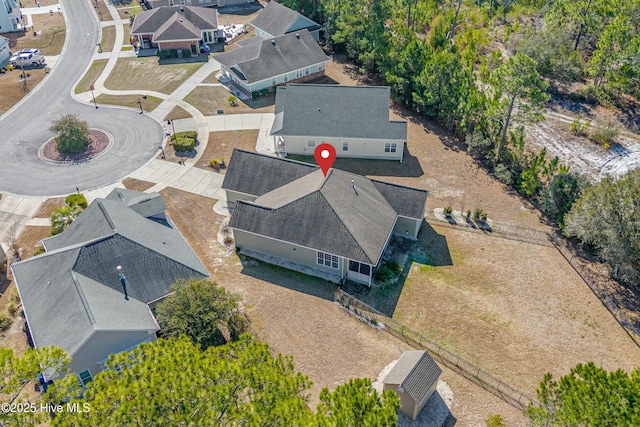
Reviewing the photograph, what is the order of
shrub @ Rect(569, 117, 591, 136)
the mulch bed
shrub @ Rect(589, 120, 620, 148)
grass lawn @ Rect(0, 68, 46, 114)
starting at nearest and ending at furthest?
the mulch bed → shrub @ Rect(589, 120, 620, 148) → shrub @ Rect(569, 117, 591, 136) → grass lawn @ Rect(0, 68, 46, 114)

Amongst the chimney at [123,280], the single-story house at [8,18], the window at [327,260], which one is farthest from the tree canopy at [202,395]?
the single-story house at [8,18]

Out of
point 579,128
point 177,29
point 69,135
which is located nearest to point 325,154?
point 69,135

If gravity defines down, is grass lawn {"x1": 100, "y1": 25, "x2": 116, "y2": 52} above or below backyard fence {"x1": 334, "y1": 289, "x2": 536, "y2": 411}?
above

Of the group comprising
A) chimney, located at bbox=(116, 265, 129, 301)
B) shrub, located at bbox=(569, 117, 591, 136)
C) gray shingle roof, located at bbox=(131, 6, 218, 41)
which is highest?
gray shingle roof, located at bbox=(131, 6, 218, 41)

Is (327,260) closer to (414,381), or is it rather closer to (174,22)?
(414,381)

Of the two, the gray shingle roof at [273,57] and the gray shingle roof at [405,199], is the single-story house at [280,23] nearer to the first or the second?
the gray shingle roof at [273,57]

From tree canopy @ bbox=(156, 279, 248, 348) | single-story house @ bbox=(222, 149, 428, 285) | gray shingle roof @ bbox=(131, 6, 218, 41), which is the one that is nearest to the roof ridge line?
tree canopy @ bbox=(156, 279, 248, 348)

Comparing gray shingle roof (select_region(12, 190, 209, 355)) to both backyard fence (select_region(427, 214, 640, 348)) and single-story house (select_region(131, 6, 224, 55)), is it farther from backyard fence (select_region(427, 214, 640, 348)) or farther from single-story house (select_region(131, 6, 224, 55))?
single-story house (select_region(131, 6, 224, 55))
